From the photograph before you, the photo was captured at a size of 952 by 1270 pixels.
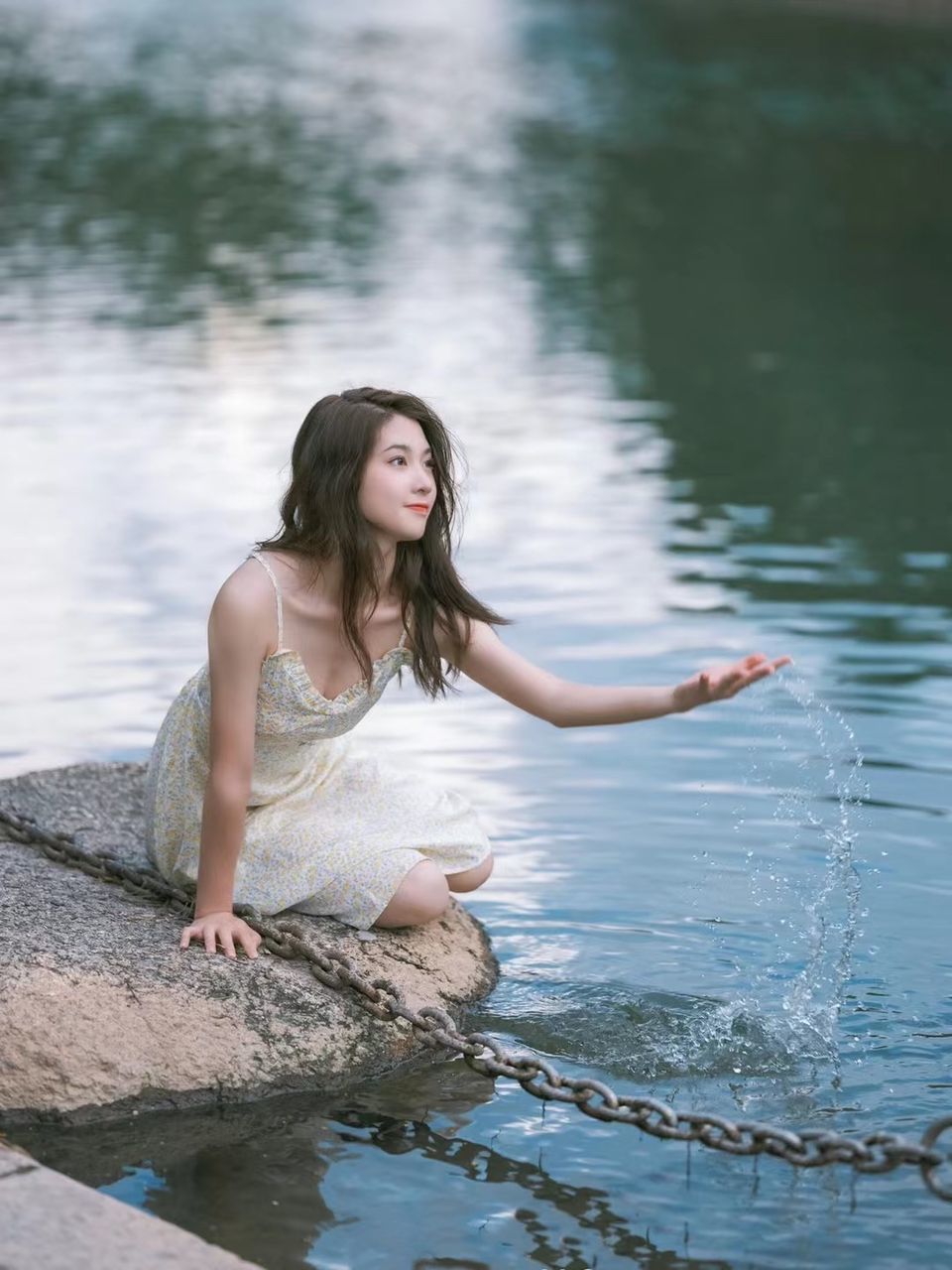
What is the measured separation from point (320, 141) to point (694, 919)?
22247 mm

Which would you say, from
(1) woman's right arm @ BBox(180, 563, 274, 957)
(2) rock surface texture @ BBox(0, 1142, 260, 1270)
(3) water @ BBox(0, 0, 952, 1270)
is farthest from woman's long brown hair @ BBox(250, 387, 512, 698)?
(2) rock surface texture @ BBox(0, 1142, 260, 1270)

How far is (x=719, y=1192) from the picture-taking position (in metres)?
3.92

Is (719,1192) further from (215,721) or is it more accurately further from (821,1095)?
(215,721)

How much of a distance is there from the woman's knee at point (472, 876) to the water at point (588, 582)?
204 mm

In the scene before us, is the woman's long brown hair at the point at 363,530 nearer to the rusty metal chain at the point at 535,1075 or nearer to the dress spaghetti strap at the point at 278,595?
the dress spaghetti strap at the point at 278,595

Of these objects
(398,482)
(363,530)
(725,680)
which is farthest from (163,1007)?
(725,680)

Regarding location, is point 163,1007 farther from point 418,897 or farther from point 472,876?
point 472,876

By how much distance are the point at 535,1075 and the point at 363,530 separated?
127 centimetres

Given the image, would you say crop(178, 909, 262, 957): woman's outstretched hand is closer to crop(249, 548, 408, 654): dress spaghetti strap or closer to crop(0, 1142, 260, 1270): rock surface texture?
crop(249, 548, 408, 654): dress spaghetti strap

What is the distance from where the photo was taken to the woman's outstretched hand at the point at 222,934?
4531 millimetres

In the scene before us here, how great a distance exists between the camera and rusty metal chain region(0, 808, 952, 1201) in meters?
3.53

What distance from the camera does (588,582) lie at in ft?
28.2

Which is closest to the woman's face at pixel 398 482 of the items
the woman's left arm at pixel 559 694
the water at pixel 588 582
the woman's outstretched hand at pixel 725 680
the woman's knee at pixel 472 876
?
the woman's left arm at pixel 559 694

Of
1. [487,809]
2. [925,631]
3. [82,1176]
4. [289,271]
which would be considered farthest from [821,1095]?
[289,271]
